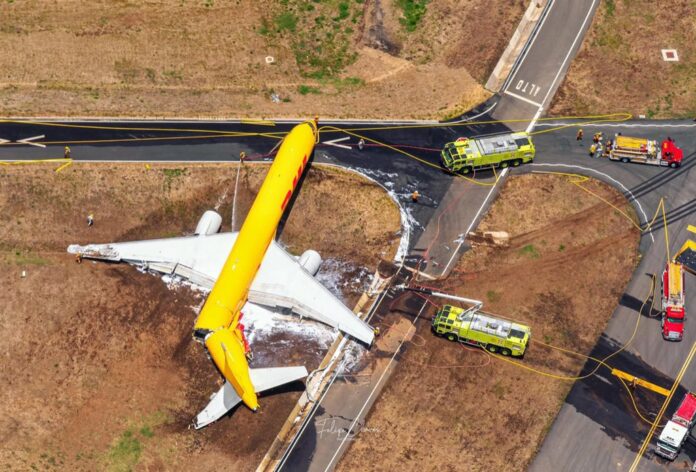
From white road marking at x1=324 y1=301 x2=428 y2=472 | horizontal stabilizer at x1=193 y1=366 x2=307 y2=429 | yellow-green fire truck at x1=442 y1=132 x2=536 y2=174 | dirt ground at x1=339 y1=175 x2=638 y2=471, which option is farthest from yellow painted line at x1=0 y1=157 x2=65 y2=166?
dirt ground at x1=339 y1=175 x2=638 y2=471

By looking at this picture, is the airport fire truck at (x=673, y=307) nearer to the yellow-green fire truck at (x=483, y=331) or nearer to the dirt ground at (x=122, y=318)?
the yellow-green fire truck at (x=483, y=331)

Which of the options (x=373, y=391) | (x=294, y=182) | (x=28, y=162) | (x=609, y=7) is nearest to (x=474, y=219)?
(x=294, y=182)

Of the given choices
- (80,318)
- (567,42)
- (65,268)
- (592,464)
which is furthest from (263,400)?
(567,42)

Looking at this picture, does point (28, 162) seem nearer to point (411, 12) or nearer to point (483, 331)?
point (411, 12)

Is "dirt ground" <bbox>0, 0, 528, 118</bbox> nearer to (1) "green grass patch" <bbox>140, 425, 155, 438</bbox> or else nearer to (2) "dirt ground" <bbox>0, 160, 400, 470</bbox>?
(2) "dirt ground" <bbox>0, 160, 400, 470</bbox>

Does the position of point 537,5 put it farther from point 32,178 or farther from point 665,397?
point 32,178
